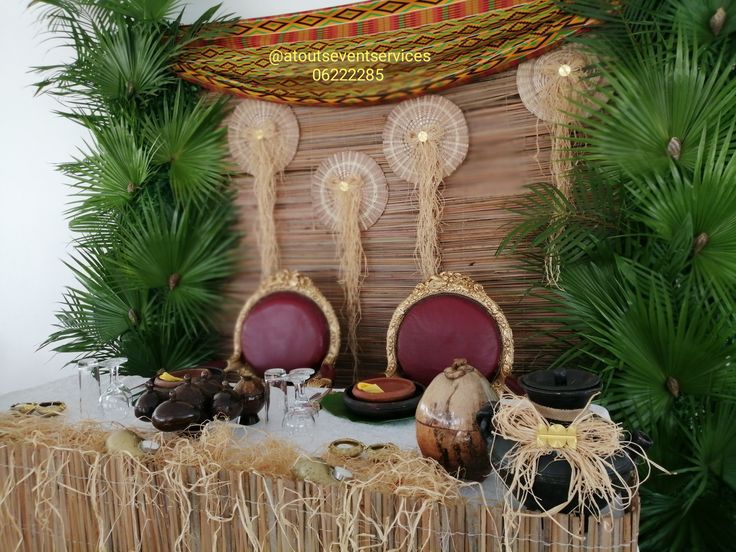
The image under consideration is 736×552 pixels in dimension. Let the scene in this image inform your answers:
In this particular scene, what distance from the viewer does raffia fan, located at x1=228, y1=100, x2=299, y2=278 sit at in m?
3.05

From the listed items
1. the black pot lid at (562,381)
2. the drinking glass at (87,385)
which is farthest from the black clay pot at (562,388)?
the drinking glass at (87,385)

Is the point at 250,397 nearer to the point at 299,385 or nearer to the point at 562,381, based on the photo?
the point at 299,385

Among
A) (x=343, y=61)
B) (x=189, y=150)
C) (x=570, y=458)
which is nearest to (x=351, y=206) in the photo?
(x=343, y=61)

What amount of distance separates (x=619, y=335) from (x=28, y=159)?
3.44 meters

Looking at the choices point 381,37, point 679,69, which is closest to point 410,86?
point 381,37

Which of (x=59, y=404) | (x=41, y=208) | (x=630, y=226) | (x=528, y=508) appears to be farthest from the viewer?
(x=41, y=208)

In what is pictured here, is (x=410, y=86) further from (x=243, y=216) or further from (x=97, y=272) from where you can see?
(x=97, y=272)

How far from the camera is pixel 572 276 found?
2.16m

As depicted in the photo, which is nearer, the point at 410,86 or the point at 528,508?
the point at 528,508

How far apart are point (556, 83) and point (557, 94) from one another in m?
0.05

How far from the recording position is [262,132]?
10.1 feet

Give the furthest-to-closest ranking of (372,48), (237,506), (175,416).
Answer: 1. (372,48)
2. (175,416)
3. (237,506)

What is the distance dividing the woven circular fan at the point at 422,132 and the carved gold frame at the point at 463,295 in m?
0.54

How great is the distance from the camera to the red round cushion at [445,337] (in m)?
2.37
